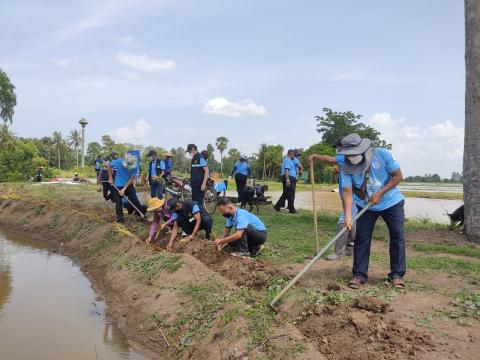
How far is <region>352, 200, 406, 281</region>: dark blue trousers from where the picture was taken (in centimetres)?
467

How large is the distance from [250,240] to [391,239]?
227 cm

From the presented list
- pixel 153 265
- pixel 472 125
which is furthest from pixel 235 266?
pixel 472 125

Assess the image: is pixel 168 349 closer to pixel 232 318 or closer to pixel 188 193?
pixel 232 318

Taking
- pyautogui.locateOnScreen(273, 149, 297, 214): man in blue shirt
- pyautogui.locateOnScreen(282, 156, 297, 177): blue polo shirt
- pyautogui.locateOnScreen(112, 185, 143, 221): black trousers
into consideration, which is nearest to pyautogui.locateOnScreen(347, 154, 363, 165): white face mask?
pyautogui.locateOnScreen(112, 185, 143, 221): black trousers

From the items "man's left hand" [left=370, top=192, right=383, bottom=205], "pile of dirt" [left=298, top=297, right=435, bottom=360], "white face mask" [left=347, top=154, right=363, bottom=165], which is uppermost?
"white face mask" [left=347, top=154, right=363, bottom=165]

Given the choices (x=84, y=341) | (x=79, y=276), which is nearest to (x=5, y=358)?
(x=84, y=341)

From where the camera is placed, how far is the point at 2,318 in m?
5.58

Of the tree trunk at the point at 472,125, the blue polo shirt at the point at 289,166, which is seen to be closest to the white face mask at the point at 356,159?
the tree trunk at the point at 472,125

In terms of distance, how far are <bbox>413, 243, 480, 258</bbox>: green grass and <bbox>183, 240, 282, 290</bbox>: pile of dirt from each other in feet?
9.37

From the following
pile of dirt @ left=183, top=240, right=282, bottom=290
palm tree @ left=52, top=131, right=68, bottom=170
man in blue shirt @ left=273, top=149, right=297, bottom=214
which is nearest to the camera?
pile of dirt @ left=183, top=240, right=282, bottom=290

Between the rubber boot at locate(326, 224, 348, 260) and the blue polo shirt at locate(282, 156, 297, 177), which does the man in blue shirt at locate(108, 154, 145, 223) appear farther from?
the rubber boot at locate(326, 224, 348, 260)

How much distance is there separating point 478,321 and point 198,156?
6.43 meters

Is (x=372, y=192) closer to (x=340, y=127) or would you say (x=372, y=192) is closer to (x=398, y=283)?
(x=398, y=283)

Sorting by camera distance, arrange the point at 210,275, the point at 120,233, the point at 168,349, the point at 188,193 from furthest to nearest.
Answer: the point at 188,193 < the point at 120,233 < the point at 210,275 < the point at 168,349
